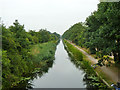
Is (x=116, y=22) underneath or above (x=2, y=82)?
above

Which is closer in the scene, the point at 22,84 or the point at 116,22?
the point at 116,22

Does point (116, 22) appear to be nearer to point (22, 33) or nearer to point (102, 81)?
point (102, 81)

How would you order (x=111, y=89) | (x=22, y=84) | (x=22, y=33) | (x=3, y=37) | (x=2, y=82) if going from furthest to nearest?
(x=22, y=33) → (x=22, y=84) → (x=3, y=37) → (x=2, y=82) → (x=111, y=89)

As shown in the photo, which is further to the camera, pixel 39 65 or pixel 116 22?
pixel 39 65

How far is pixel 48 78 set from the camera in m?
16.2

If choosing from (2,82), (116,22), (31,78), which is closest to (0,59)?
(2,82)

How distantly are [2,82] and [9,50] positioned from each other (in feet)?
11.1

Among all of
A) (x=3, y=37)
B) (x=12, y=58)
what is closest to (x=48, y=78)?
(x=12, y=58)

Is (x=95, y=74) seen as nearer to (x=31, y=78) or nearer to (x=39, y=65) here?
(x=31, y=78)

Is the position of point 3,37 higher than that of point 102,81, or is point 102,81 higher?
point 3,37

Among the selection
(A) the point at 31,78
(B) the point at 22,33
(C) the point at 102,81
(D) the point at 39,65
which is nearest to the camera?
(C) the point at 102,81

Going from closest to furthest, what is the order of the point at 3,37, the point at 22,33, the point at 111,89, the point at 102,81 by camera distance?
1. the point at 111,89
2. the point at 3,37
3. the point at 102,81
4. the point at 22,33

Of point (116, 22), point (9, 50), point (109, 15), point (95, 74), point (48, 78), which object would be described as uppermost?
point (109, 15)

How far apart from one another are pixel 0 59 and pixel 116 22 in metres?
10.1
